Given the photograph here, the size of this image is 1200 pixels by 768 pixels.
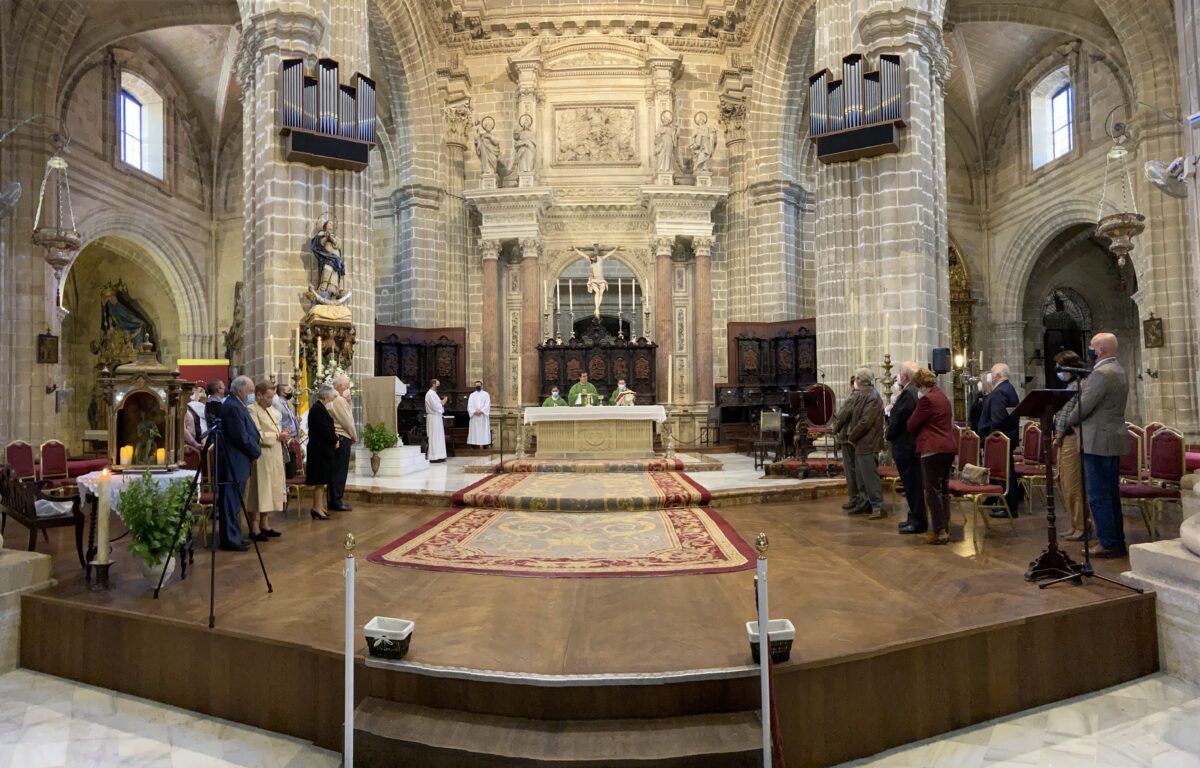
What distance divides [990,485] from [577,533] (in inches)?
141

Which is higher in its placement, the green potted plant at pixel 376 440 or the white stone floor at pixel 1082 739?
the green potted plant at pixel 376 440

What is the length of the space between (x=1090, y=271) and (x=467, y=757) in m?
24.4

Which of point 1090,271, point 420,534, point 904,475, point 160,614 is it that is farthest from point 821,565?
point 1090,271

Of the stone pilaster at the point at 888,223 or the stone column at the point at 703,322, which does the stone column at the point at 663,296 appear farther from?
the stone pilaster at the point at 888,223

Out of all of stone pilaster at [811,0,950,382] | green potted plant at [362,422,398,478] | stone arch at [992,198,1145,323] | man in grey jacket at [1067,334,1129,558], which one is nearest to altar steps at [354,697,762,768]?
man in grey jacket at [1067,334,1129,558]

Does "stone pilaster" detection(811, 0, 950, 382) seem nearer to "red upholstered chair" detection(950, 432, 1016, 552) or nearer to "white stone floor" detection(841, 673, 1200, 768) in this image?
"red upholstered chair" detection(950, 432, 1016, 552)

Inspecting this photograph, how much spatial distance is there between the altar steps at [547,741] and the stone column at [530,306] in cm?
1405

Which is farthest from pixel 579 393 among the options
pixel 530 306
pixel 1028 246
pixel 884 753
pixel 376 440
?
pixel 1028 246

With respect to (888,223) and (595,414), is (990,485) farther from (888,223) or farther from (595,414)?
(595,414)

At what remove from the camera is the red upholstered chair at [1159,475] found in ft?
17.4

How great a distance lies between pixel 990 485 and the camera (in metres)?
5.77

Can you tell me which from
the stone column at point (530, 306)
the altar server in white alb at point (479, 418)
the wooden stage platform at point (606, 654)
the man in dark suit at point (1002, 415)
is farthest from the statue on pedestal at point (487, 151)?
the wooden stage platform at point (606, 654)

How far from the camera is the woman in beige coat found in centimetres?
593

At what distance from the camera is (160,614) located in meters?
3.76
